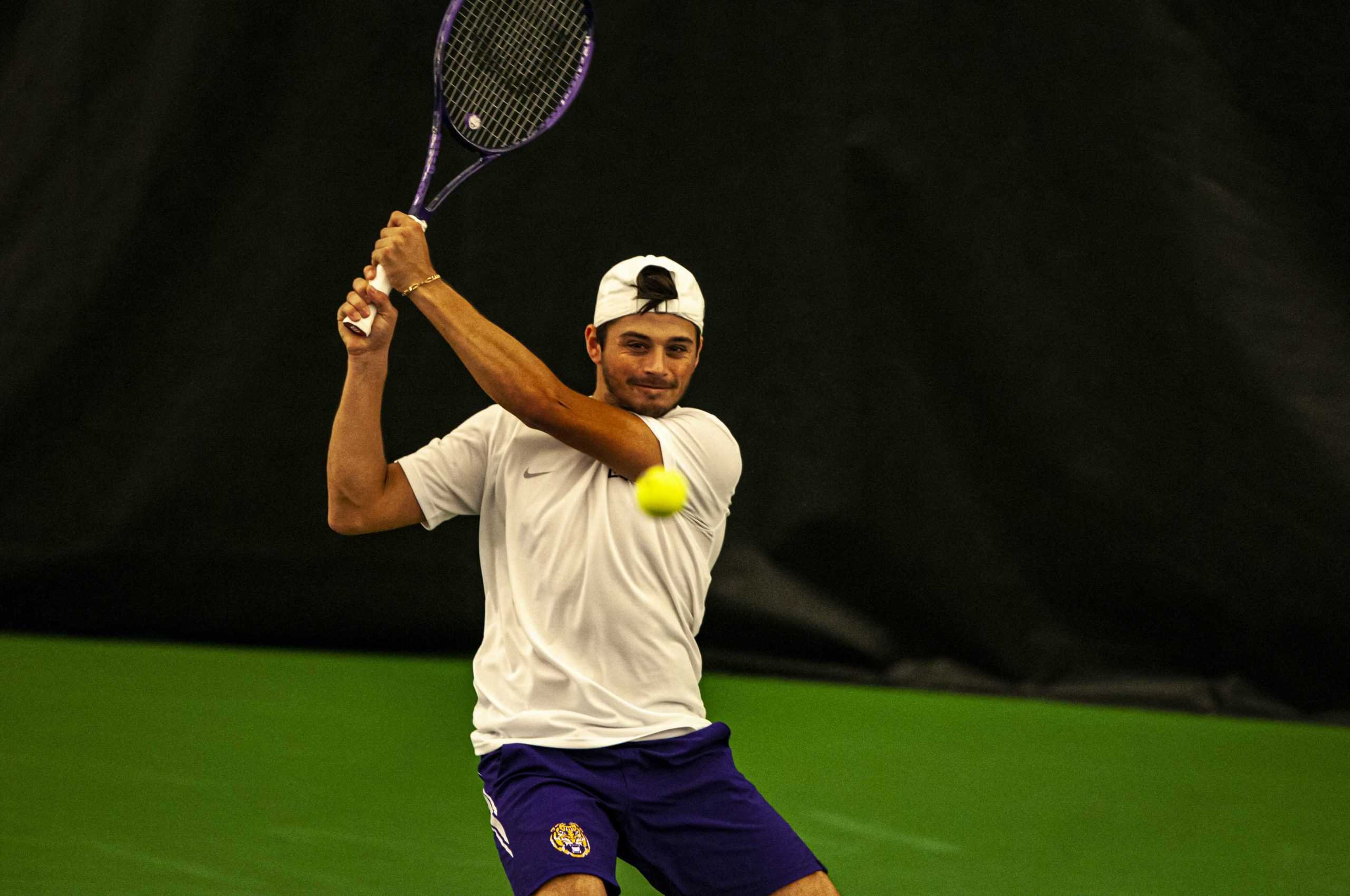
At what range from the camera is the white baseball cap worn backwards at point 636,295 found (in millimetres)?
2361

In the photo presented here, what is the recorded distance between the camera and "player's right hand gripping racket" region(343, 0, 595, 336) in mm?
2797

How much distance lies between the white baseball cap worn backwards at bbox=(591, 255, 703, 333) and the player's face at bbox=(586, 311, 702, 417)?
0.04 ft

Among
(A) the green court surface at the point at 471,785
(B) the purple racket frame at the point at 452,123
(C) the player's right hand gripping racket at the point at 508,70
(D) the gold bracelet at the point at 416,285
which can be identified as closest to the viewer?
(D) the gold bracelet at the point at 416,285

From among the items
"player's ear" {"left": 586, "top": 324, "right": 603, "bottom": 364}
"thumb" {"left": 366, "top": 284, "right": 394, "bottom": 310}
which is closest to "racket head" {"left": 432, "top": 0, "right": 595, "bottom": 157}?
"player's ear" {"left": 586, "top": 324, "right": 603, "bottom": 364}

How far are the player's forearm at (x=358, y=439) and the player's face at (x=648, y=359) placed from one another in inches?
14.7

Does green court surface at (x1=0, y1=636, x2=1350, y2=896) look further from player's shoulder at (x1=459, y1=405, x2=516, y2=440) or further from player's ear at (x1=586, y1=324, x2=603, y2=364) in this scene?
player's ear at (x1=586, y1=324, x2=603, y2=364)

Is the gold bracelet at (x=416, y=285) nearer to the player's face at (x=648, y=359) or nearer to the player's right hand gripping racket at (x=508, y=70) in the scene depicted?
the player's face at (x=648, y=359)

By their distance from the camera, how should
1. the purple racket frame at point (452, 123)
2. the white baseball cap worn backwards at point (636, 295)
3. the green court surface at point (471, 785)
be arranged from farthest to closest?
the green court surface at point (471, 785)
the purple racket frame at point (452, 123)
the white baseball cap worn backwards at point (636, 295)

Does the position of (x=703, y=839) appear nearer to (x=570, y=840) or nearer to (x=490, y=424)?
(x=570, y=840)

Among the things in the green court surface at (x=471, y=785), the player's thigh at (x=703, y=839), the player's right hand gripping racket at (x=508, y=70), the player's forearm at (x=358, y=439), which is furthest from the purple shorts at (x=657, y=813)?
the player's right hand gripping racket at (x=508, y=70)

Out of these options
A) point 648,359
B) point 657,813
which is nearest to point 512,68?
point 648,359

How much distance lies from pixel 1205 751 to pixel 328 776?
242 centimetres

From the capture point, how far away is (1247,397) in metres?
4.54

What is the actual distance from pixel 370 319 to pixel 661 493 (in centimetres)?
57
